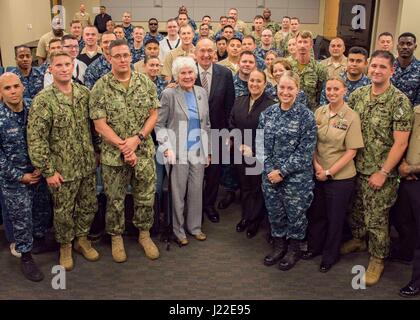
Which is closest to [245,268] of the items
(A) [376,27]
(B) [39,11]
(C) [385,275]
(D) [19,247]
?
(C) [385,275]

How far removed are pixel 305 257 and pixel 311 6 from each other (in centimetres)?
954

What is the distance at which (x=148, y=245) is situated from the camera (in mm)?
3404

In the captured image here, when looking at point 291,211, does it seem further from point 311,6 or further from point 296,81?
point 311,6

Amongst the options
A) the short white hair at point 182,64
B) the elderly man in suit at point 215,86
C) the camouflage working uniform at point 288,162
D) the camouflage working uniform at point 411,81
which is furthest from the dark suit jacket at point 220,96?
the camouflage working uniform at point 411,81

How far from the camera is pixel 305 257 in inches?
132

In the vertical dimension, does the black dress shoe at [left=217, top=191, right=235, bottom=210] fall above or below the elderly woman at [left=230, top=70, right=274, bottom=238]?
below

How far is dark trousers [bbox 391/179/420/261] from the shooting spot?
2951mm

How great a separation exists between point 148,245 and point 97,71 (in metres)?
1.77

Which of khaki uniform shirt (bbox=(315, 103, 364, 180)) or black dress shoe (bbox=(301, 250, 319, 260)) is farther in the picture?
black dress shoe (bbox=(301, 250, 319, 260))

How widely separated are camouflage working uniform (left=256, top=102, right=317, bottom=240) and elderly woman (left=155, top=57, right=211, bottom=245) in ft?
1.63

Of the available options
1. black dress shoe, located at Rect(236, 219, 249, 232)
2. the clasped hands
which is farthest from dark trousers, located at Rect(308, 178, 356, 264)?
the clasped hands

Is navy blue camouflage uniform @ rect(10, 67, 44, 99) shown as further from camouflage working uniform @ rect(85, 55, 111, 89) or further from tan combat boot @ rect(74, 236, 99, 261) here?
tan combat boot @ rect(74, 236, 99, 261)

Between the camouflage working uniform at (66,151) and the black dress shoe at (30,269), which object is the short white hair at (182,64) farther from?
the black dress shoe at (30,269)

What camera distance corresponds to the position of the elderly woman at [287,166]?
118 inches
